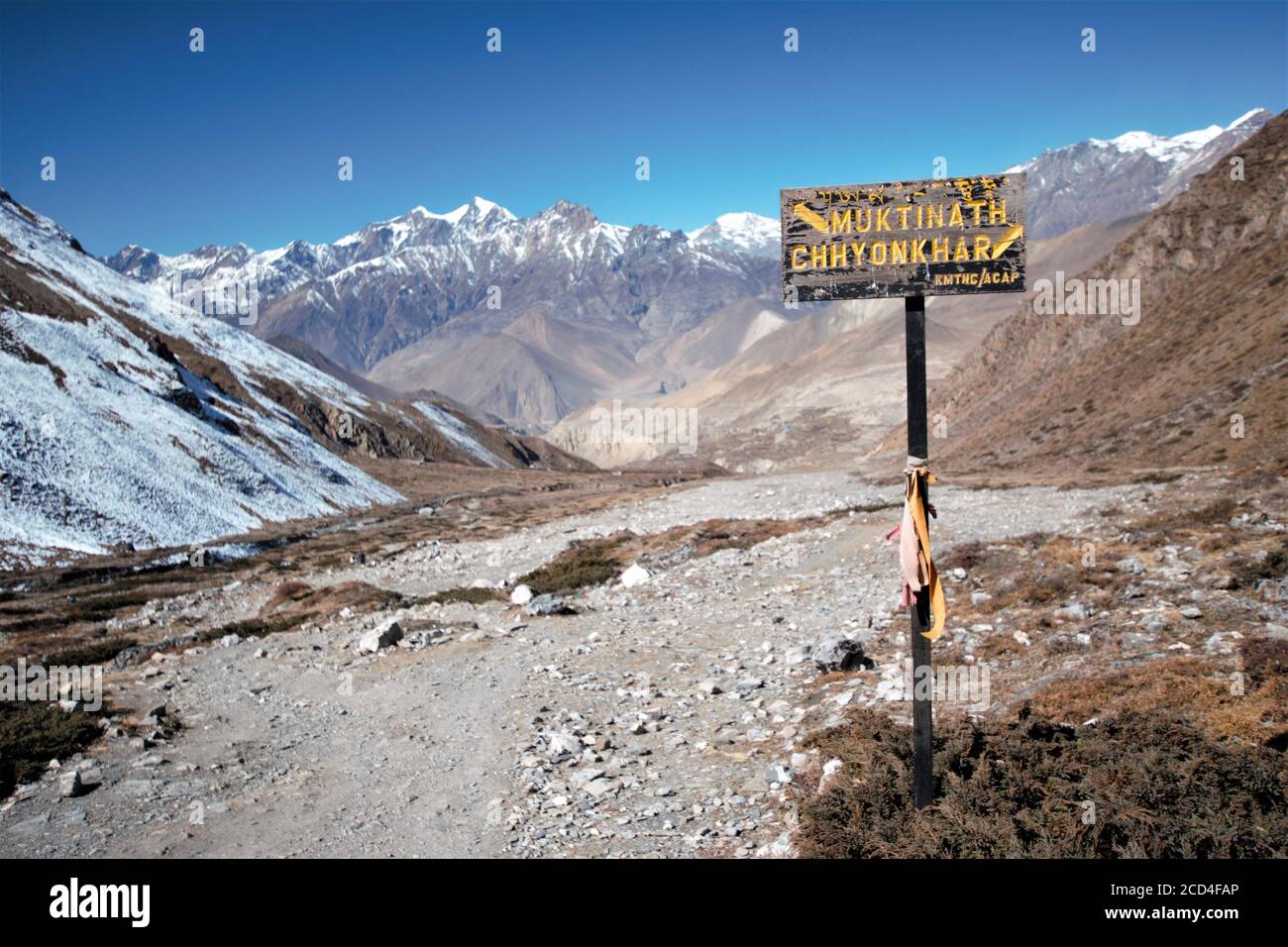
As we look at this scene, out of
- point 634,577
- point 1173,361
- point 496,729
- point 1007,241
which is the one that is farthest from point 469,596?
point 1173,361

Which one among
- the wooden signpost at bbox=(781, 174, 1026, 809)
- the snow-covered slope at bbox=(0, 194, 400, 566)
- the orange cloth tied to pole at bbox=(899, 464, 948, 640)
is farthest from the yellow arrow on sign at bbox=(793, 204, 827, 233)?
the snow-covered slope at bbox=(0, 194, 400, 566)

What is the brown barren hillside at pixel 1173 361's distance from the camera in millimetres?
38125

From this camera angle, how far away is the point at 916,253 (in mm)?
6562

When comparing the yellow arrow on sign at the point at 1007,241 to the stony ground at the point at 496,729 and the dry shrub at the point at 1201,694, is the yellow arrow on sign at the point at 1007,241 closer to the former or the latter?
the dry shrub at the point at 1201,694

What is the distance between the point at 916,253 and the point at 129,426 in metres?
59.8

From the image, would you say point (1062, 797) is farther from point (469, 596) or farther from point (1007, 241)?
point (469, 596)

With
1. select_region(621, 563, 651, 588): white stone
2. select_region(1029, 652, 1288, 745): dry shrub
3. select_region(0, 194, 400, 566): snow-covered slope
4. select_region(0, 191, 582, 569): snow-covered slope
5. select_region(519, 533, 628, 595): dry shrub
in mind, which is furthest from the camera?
select_region(0, 191, 582, 569): snow-covered slope

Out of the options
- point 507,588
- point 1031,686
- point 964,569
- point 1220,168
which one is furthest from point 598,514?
point 1220,168

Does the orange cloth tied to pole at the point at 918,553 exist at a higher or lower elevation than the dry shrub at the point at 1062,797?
higher

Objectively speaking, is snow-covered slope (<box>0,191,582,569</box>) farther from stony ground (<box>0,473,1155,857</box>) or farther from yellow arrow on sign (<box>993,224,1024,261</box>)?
yellow arrow on sign (<box>993,224,1024,261</box>)

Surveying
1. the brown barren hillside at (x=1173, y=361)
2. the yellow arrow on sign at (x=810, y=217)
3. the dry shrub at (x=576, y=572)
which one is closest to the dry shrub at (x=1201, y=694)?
the yellow arrow on sign at (x=810, y=217)

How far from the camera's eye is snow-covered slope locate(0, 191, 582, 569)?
4278 cm

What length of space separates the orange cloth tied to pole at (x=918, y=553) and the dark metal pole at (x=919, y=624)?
56mm
